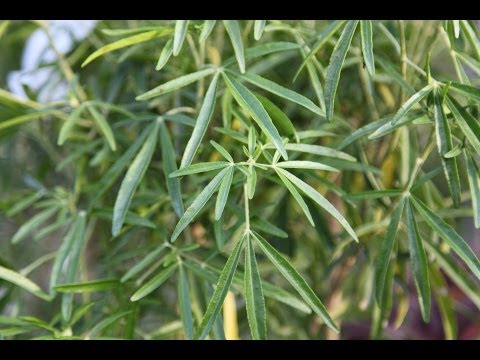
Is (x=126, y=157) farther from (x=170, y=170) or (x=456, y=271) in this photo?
(x=456, y=271)

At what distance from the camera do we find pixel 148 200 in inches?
24.8

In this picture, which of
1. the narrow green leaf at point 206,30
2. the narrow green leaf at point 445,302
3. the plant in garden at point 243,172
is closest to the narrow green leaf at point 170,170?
the plant in garden at point 243,172

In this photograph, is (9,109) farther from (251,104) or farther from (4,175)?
(251,104)

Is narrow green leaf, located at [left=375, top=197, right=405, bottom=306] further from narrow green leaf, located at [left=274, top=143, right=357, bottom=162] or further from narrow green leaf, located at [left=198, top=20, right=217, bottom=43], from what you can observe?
narrow green leaf, located at [left=198, top=20, right=217, bottom=43]

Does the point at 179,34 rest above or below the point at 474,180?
above

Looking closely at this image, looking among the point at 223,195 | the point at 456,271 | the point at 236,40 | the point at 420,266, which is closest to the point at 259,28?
the point at 236,40

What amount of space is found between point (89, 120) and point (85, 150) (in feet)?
0.27

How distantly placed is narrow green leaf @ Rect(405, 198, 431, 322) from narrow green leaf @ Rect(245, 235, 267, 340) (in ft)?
0.46

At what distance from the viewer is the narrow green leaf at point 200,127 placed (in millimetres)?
423

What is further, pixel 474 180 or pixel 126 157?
pixel 126 157

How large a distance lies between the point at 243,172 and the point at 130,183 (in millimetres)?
137

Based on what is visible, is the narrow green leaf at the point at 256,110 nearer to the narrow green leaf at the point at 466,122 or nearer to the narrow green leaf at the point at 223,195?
the narrow green leaf at the point at 223,195

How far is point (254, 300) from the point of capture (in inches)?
16.8

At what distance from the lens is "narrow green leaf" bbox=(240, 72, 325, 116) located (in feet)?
1.46
